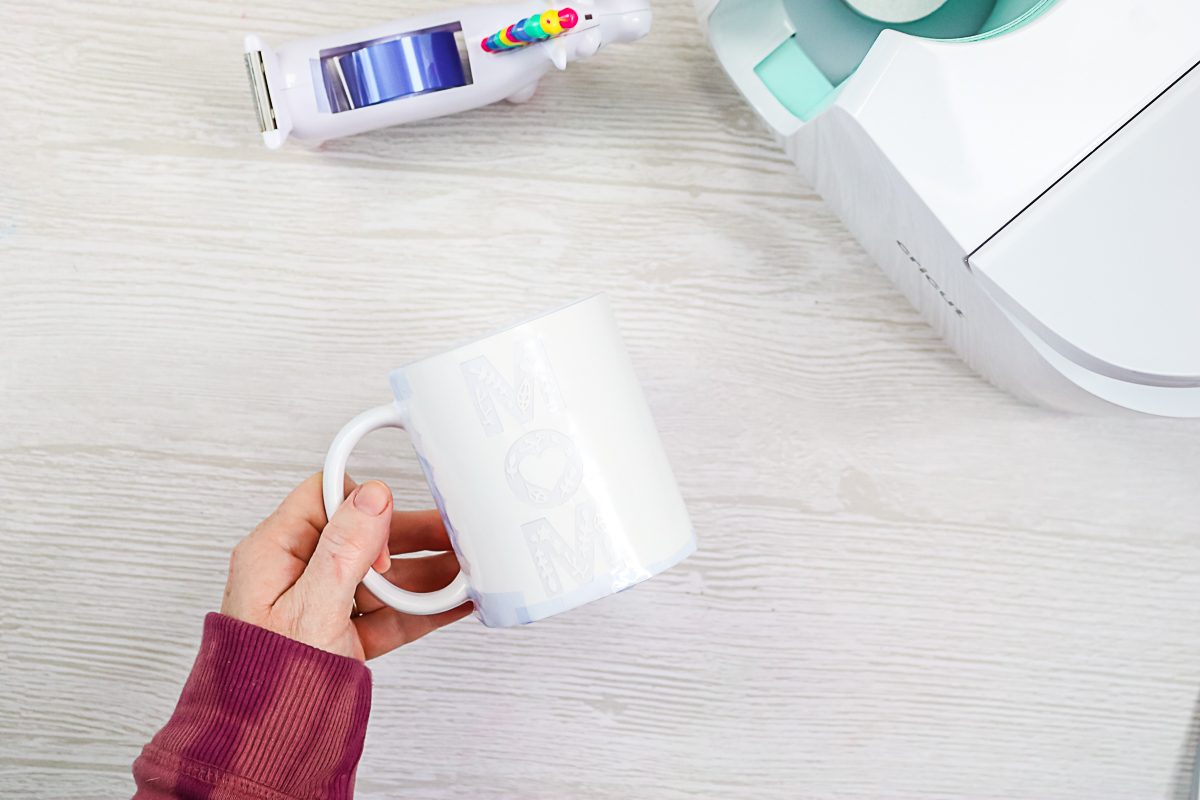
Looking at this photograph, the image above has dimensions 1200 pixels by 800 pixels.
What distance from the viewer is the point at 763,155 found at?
51 centimetres

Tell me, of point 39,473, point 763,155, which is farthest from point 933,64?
point 39,473

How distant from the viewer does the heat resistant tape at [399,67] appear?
1.47 ft

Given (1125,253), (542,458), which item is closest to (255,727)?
(542,458)

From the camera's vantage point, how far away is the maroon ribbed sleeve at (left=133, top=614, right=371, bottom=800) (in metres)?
0.36

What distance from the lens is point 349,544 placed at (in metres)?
0.36

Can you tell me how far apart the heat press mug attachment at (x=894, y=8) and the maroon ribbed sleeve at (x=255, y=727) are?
0.48 m

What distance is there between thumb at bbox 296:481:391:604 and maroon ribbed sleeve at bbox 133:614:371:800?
34 mm

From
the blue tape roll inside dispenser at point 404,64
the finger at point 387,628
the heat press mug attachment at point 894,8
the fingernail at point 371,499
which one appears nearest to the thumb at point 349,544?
the fingernail at point 371,499

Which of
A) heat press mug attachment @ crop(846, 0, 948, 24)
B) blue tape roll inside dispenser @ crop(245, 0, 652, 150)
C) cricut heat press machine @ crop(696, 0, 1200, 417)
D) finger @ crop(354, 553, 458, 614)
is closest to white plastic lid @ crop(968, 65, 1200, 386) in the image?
cricut heat press machine @ crop(696, 0, 1200, 417)

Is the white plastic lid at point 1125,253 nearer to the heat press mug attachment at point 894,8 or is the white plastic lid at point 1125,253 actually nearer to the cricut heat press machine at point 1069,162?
the cricut heat press machine at point 1069,162

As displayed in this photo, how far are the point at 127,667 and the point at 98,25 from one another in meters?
0.45

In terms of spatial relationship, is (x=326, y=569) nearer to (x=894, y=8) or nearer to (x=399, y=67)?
(x=399, y=67)

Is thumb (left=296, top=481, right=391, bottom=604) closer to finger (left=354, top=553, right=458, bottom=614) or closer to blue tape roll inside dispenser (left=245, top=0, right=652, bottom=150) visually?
finger (left=354, top=553, right=458, bottom=614)

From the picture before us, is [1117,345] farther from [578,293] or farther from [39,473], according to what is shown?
[39,473]
